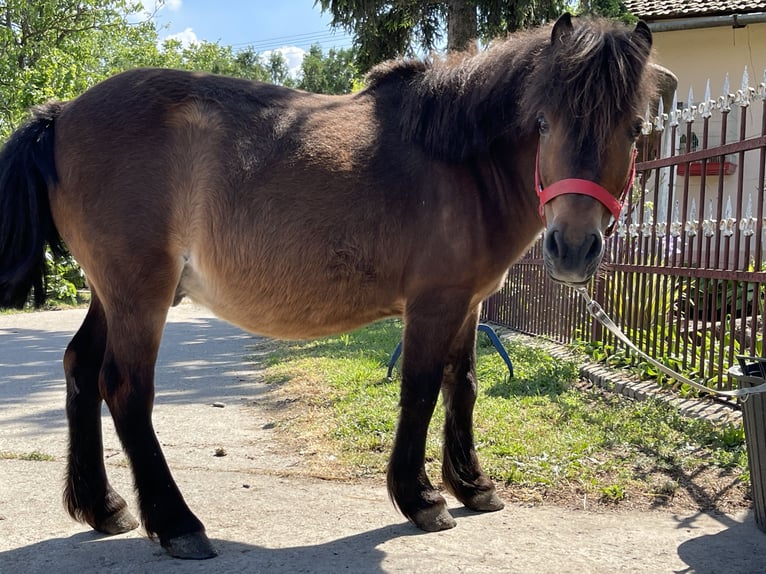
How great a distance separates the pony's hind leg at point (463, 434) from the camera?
11.8 feet

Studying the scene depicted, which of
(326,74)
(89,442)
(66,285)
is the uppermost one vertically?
(326,74)

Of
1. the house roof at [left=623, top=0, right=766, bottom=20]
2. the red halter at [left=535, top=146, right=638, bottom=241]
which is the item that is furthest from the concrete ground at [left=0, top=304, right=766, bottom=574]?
the house roof at [left=623, top=0, right=766, bottom=20]

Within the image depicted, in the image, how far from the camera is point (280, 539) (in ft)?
10.4

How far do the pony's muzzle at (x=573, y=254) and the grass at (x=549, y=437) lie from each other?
4.96ft

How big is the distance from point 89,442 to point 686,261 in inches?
180

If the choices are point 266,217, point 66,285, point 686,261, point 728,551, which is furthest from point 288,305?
point 66,285

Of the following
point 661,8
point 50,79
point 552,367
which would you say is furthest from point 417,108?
point 50,79

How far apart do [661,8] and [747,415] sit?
41.4 ft

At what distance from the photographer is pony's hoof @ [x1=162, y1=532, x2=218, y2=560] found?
2.95 metres

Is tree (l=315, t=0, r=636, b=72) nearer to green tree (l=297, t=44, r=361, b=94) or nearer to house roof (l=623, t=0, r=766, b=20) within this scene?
house roof (l=623, t=0, r=766, b=20)

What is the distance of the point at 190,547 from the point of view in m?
2.96

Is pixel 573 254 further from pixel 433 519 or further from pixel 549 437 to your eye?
pixel 549 437

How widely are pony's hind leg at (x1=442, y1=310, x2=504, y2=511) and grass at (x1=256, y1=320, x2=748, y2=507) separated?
324 mm

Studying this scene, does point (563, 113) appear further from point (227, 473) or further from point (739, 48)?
point (739, 48)
